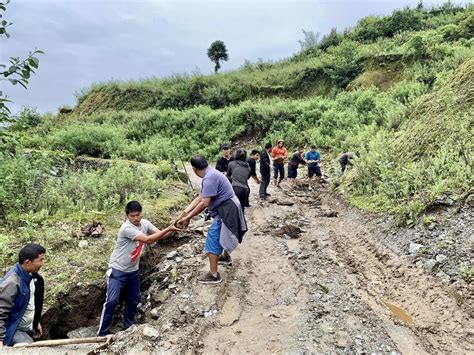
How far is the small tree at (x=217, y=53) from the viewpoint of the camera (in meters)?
38.2

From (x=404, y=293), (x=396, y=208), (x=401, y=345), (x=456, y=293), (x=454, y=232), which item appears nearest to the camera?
(x=401, y=345)

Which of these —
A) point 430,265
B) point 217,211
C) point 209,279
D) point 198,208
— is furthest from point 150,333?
point 430,265

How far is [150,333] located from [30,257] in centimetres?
154

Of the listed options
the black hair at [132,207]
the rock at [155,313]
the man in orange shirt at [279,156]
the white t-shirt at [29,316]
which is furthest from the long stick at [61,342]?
the man in orange shirt at [279,156]

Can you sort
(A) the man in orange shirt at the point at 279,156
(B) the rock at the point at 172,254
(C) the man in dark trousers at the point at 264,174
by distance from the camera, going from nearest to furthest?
(B) the rock at the point at 172,254 < (C) the man in dark trousers at the point at 264,174 < (A) the man in orange shirt at the point at 279,156

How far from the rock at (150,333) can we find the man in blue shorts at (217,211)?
1.25 metres

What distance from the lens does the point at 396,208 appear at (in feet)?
24.0

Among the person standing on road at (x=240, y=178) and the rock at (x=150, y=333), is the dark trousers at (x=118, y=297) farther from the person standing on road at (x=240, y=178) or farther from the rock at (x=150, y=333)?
the person standing on road at (x=240, y=178)

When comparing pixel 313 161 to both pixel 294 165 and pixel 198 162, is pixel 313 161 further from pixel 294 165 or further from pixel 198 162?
pixel 198 162

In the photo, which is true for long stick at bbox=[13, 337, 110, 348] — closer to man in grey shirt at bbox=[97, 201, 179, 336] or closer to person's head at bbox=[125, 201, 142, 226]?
man in grey shirt at bbox=[97, 201, 179, 336]

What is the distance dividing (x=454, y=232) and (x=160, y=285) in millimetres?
4359

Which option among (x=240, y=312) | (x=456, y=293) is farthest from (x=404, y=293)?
(x=240, y=312)

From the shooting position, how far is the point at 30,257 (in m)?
4.36

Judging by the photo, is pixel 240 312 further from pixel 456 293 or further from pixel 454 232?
pixel 454 232
